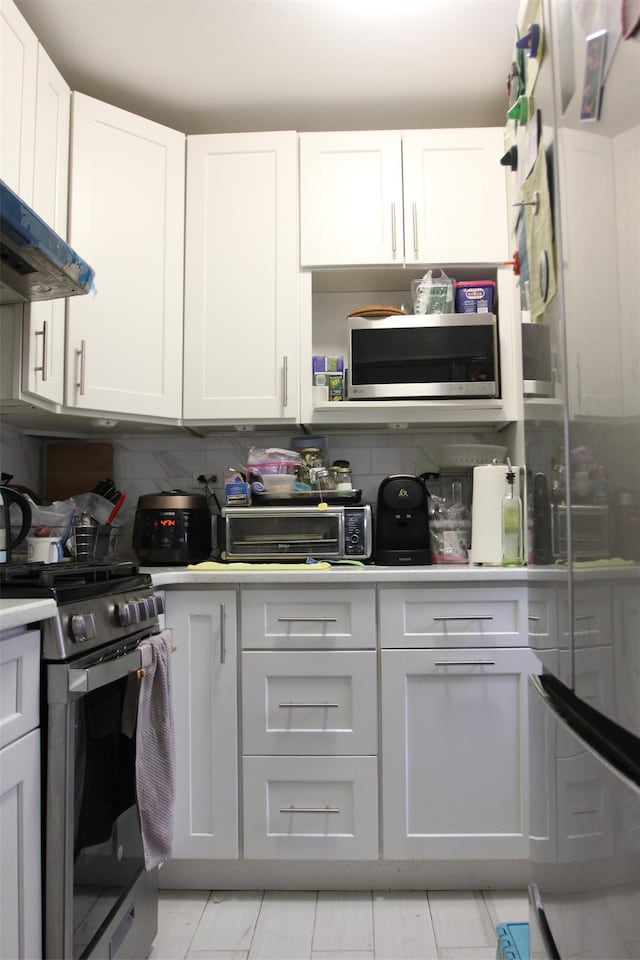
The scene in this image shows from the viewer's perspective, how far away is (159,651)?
1.56 m

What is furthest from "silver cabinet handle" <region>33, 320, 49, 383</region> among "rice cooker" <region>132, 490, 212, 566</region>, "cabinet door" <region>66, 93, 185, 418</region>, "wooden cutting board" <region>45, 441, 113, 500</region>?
"wooden cutting board" <region>45, 441, 113, 500</region>

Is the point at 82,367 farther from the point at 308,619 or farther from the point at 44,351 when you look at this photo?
the point at 308,619

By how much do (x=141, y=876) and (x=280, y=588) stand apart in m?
0.78

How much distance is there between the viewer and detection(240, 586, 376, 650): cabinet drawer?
1.89 metres

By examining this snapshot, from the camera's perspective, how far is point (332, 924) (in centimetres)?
173

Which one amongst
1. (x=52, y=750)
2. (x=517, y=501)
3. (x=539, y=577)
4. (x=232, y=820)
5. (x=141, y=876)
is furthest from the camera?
(x=517, y=501)

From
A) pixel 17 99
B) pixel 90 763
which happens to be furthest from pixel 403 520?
pixel 17 99

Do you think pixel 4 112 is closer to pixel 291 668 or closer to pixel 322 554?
pixel 322 554

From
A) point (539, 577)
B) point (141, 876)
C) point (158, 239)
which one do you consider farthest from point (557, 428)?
point (158, 239)

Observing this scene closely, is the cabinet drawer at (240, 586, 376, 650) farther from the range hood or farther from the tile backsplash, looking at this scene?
the range hood

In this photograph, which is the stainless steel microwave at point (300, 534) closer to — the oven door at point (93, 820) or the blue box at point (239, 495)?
the blue box at point (239, 495)

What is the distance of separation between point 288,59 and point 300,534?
1.50 metres

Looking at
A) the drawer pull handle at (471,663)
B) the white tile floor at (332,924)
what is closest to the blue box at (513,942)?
the white tile floor at (332,924)

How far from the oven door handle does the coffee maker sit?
37.6 inches
